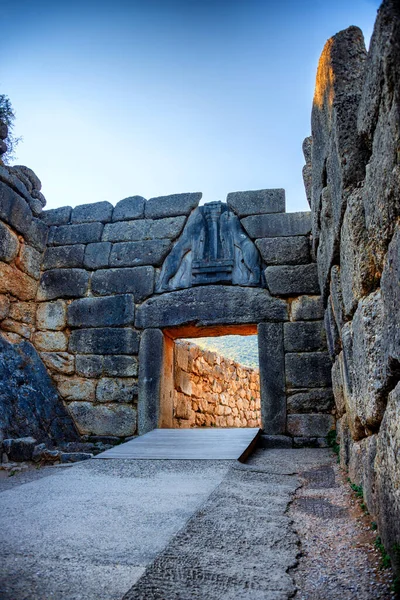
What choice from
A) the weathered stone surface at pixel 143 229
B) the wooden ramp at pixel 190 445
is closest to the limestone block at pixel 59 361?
the wooden ramp at pixel 190 445

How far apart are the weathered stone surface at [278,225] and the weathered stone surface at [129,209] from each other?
1.51m

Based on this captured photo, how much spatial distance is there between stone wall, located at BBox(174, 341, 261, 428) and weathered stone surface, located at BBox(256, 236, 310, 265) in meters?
1.98

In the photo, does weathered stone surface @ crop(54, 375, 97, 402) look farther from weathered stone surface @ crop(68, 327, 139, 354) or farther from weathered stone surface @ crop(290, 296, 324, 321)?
weathered stone surface @ crop(290, 296, 324, 321)

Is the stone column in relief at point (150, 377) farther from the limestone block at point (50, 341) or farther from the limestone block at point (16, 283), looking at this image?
the limestone block at point (16, 283)

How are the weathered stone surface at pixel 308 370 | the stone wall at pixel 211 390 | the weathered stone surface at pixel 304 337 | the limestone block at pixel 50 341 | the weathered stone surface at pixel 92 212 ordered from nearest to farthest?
the weathered stone surface at pixel 308 370, the weathered stone surface at pixel 304 337, the limestone block at pixel 50 341, the weathered stone surface at pixel 92 212, the stone wall at pixel 211 390

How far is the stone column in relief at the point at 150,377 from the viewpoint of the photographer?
5316 millimetres

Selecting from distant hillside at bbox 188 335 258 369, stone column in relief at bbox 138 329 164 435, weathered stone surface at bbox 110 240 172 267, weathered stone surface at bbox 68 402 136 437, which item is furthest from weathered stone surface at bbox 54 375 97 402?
distant hillside at bbox 188 335 258 369

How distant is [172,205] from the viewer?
19.8 ft

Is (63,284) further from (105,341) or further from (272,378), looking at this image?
(272,378)

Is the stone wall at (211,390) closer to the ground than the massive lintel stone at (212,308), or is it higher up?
closer to the ground

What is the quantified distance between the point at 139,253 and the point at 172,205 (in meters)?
0.82

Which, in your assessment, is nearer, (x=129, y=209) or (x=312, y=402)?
(x=312, y=402)

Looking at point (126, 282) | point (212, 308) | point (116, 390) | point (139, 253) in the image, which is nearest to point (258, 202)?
point (212, 308)

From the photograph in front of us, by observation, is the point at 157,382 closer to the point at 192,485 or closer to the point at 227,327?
the point at 227,327
